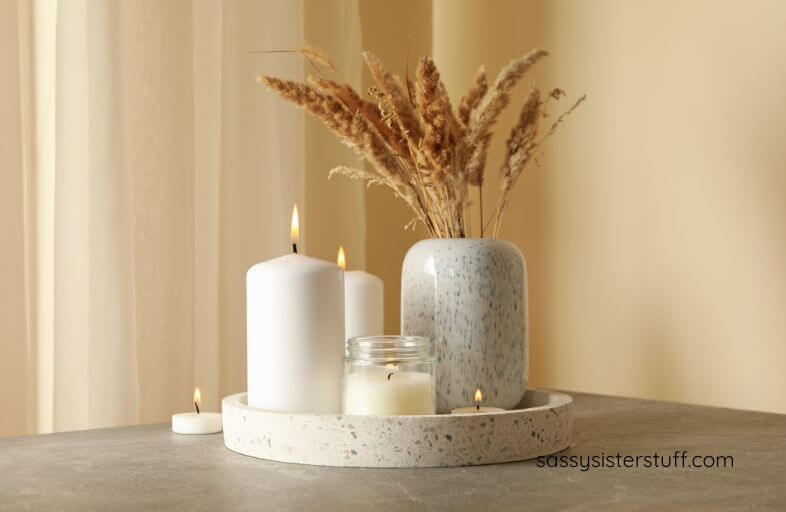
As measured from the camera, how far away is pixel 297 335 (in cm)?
107

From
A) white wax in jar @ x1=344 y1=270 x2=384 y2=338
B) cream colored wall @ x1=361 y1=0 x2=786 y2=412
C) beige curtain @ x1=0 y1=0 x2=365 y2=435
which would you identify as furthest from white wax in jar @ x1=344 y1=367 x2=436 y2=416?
cream colored wall @ x1=361 y1=0 x2=786 y2=412

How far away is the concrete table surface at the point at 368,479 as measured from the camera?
0.86 meters

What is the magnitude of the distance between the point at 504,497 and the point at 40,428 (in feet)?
3.30

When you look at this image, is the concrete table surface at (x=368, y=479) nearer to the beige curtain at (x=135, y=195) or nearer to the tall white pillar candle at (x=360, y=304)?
the tall white pillar candle at (x=360, y=304)

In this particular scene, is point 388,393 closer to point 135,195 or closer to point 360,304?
point 360,304

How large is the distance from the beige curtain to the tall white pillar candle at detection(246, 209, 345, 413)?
64 centimetres

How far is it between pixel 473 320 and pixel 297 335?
209 mm

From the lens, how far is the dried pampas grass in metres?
1.12

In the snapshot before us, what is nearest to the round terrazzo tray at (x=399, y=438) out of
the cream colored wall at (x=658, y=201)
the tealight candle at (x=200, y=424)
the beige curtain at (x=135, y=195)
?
the tealight candle at (x=200, y=424)

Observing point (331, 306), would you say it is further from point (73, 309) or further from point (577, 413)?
point (73, 309)

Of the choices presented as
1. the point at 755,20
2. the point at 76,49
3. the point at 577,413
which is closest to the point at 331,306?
the point at 577,413

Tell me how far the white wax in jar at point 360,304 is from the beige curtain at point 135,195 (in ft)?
1.77

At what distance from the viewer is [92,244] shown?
5.35 ft

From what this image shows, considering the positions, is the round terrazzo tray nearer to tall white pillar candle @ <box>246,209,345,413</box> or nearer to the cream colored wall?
tall white pillar candle @ <box>246,209,345,413</box>
